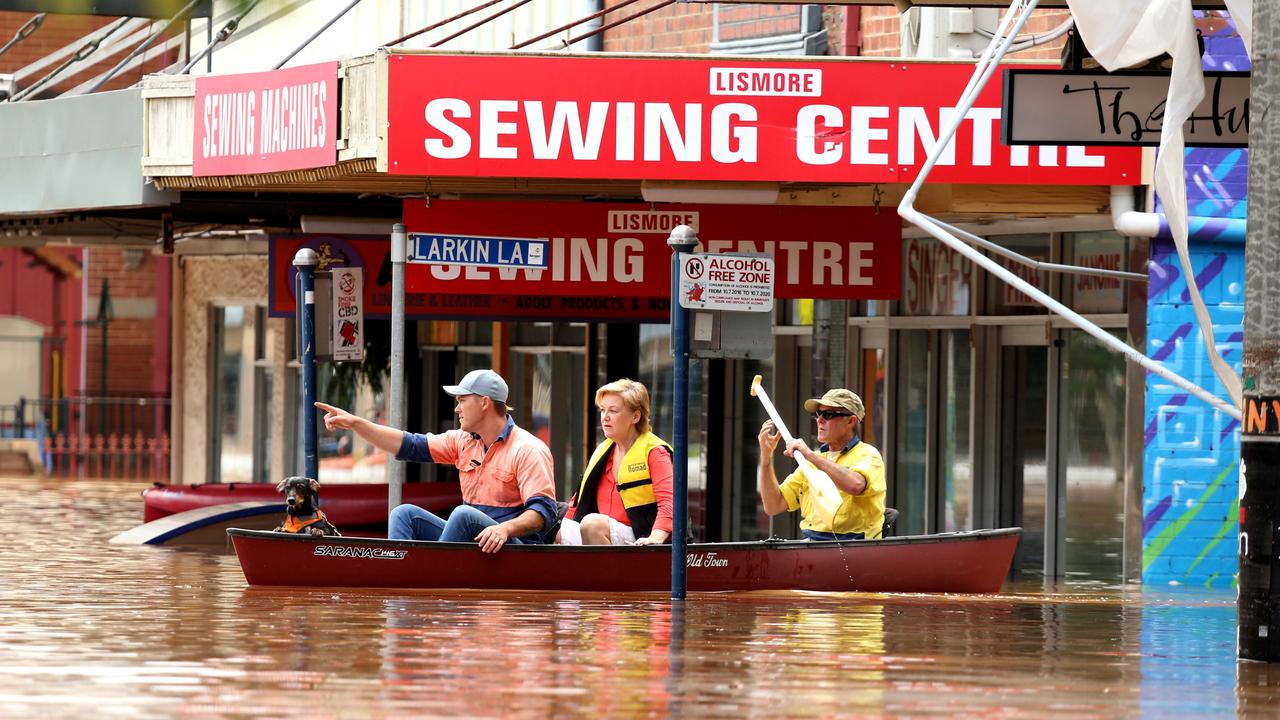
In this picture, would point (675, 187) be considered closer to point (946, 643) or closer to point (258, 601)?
point (258, 601)

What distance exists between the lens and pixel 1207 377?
1481 cm

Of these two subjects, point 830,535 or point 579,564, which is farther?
point 830,535

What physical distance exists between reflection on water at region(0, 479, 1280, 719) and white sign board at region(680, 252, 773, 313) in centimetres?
155

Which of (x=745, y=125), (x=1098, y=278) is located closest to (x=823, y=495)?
(x=745, y=125)

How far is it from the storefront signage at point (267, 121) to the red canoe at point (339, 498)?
10.1ft

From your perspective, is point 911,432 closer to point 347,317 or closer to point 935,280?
point 935,280

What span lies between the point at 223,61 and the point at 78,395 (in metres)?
16.4

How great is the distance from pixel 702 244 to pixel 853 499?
3810 mm

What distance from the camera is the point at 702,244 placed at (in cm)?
1575

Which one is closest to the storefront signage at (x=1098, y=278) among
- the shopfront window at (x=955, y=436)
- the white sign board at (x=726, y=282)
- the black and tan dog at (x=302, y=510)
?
the shopfront window at (x=955, y=436)

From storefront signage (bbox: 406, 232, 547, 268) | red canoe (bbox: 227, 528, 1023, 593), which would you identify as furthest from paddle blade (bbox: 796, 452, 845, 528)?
storefront signage (bbox: 406, 232, 547, 268)

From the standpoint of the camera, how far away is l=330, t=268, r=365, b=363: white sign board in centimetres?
1428

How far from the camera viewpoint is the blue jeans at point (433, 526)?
11945 millimetres

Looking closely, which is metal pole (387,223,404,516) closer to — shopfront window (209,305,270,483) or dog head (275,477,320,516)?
dog head (275,477,320,516)
